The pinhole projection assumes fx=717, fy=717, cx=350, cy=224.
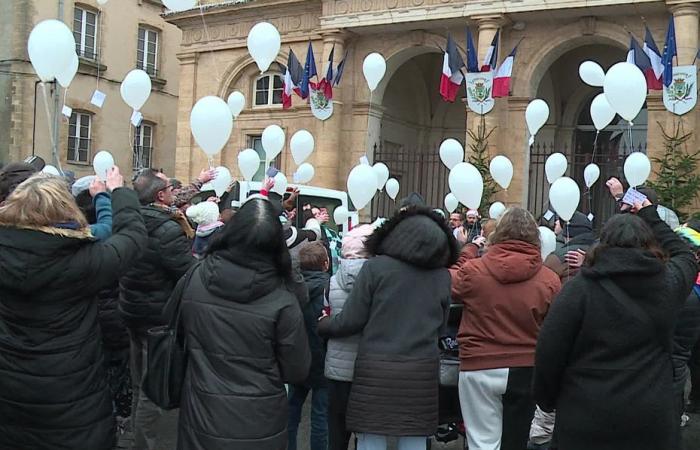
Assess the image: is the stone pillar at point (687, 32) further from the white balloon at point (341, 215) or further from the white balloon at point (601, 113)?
the white balloon at point (341, 215)

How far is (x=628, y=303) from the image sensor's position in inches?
125

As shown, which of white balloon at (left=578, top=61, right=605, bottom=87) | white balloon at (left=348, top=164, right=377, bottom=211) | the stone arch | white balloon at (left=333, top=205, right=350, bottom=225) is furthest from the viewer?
the stone arch

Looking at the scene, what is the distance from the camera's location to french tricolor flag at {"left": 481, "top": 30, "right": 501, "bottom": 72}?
15797mm

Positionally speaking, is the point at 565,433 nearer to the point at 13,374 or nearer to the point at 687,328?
the point at 687,328

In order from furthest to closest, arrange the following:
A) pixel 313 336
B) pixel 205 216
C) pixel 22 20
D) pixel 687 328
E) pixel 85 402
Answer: pixel 22 20, pixel 205 216, pixel 313 336, pixel 687 328, pixel 85 402

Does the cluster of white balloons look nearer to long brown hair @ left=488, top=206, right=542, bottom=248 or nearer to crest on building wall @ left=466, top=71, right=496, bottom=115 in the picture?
long brown hair @ left=488, top=206, right=542, bottom=248

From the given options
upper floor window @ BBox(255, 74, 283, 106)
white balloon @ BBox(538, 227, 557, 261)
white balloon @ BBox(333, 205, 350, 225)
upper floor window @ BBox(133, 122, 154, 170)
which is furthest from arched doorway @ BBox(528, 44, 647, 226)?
upper floor window @ BBox(133, 122, 154, 170)

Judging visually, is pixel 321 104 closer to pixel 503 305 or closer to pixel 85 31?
pixel 85 31

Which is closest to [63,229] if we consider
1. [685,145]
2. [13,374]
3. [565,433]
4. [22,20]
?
[13,374]

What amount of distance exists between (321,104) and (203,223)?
42.5 feet

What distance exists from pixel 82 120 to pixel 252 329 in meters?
23.9

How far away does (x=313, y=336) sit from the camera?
16.4ft

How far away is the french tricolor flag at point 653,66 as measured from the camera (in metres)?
13.9

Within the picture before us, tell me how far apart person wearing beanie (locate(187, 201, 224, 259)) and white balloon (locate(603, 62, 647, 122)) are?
4.58 m
